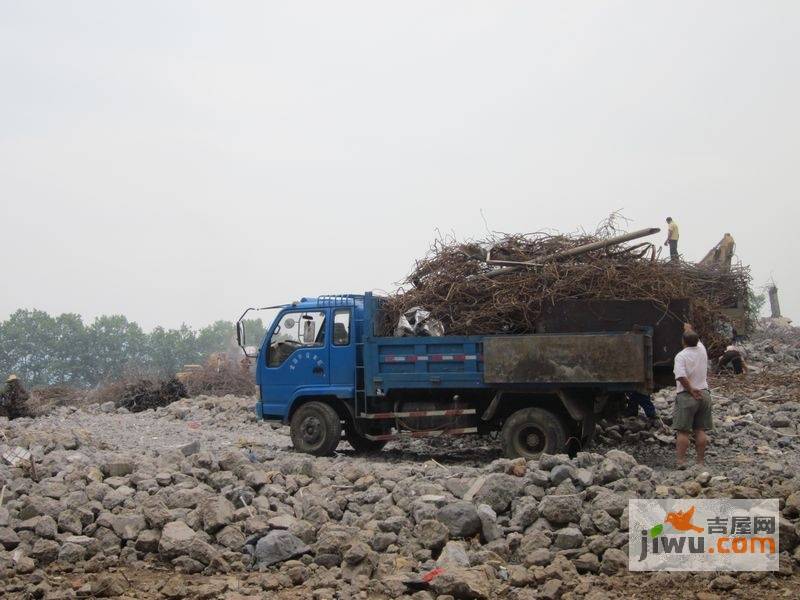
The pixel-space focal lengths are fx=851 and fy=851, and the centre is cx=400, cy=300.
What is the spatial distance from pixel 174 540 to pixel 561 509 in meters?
3.19

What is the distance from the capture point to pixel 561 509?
7.04 metres

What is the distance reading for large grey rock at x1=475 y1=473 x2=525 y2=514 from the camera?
7.52 m

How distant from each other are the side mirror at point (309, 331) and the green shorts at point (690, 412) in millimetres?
5013

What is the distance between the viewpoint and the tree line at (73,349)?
4291cm

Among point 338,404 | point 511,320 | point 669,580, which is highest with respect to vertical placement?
point 511,320

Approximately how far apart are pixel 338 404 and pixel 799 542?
7.00 meters

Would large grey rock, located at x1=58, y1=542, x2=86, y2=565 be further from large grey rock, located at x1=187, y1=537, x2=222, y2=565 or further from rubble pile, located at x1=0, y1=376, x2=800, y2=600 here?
large grey rock, located at x1=187, y1=537, x2=222, y2=565

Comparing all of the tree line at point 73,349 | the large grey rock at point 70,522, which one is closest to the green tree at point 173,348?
the tree line at point 73,349

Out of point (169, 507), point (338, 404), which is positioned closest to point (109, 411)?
point (338, 404)

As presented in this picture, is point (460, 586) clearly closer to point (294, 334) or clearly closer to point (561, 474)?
point (561, 474)

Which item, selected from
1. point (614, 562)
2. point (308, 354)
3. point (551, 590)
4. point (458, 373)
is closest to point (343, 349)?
point (308, 354)

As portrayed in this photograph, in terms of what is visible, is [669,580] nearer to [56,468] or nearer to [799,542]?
[799,542]

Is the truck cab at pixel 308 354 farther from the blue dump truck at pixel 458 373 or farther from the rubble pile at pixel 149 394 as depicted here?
the rubble pile at pixel 149 394

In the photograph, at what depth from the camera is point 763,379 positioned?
16828mm
